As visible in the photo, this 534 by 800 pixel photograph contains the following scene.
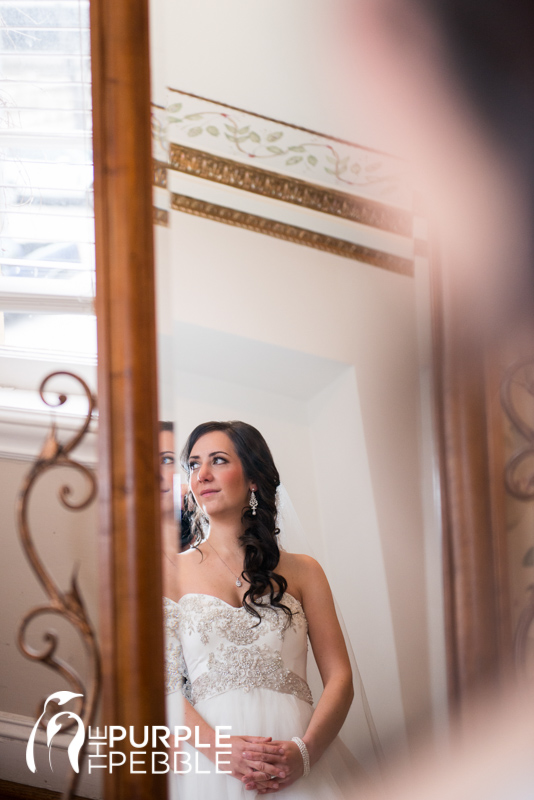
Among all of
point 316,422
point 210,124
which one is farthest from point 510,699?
point 210,124

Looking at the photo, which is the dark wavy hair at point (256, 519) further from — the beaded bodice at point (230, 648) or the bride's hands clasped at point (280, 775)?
the bride's hands clasped at point (280, 775)

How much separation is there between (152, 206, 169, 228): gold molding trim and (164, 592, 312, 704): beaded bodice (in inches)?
16.7

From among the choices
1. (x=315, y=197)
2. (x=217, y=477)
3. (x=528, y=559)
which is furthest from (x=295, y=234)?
(x=528, y=559)

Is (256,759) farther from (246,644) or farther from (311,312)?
(311,312)

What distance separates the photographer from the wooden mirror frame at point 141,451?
65cm

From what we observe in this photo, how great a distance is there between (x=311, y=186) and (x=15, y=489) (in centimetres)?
65

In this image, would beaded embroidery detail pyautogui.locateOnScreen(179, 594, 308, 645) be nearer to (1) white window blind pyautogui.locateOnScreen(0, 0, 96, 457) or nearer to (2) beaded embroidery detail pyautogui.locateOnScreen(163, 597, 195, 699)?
(2) beaded embroidery detail pyautogui.locateOnScreen(163, 597, 195, 699)

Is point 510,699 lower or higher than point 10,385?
lower

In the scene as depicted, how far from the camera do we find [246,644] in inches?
28.7

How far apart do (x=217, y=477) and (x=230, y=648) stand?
198 mm

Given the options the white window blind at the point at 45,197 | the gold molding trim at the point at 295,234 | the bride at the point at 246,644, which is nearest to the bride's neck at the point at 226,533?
the bride at the point at 246,644

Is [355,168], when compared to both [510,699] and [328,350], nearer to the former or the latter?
[328,350]

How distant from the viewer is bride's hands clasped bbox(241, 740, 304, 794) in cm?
67

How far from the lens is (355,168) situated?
2.29 feet
